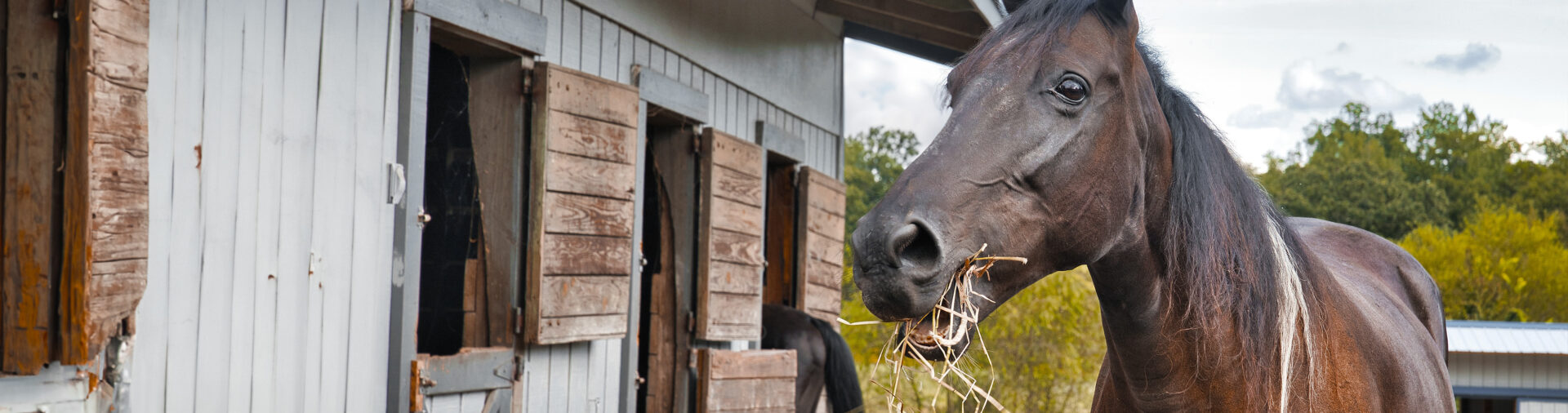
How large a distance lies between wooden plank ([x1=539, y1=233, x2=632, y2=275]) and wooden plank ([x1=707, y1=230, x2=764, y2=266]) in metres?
0.89

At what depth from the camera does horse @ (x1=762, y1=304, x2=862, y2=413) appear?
19.4 ft

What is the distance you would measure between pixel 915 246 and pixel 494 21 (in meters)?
2.17

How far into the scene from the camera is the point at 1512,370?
39.9 ft

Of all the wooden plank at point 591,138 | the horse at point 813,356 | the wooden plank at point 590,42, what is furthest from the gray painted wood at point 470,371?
the horse at point 813,356

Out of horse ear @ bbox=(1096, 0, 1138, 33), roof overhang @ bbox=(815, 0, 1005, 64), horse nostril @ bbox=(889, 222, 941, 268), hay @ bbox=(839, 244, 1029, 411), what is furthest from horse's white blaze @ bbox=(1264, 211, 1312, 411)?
roof overhang @ bbox=(815, 0, 1005, 64)

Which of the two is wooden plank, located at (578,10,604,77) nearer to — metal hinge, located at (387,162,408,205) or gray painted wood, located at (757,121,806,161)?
metal hinge, located at (387,162,408,205)

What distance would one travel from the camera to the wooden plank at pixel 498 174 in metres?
3.52

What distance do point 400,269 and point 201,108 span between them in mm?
827

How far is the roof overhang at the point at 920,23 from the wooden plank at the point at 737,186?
3.99 ft

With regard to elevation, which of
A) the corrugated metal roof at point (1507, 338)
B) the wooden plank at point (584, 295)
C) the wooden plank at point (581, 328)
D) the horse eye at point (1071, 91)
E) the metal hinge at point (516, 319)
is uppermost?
the horse eye at point (1071, 91)

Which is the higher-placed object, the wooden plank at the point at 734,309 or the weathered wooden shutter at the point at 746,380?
the wooden plank at the point at 734,309

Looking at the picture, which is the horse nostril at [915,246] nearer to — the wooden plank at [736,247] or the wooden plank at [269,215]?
the wooden plank at [269,215]

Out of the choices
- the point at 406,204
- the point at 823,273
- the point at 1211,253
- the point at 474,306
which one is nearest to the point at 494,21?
the point at 406,204

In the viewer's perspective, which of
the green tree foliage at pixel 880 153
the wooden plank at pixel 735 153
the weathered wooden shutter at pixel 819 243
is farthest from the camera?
the green tree foliage at pixel 880 153
